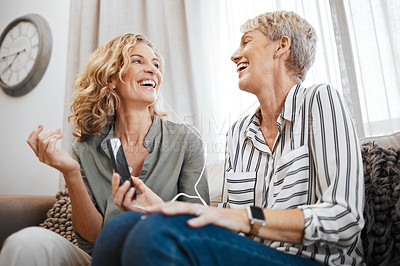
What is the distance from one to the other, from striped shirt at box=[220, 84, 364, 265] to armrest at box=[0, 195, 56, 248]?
96 centimetres

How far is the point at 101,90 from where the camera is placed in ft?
4.27

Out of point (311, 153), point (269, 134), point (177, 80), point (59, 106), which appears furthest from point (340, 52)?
point (59, 106)

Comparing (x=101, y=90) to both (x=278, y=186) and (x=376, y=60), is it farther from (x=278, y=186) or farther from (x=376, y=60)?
(x=376, y=60)

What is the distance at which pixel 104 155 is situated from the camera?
122 centimetres

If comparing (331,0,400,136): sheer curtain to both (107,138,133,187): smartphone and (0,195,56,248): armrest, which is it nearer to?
(107,138,133,187): smartphone

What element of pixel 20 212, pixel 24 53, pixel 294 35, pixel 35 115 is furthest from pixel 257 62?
pixel 24 53

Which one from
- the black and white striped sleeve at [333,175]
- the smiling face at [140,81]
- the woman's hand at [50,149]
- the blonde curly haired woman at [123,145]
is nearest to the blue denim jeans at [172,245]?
the black and white striped sleeve at [333,175]

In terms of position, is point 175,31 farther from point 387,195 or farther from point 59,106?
point 387,195

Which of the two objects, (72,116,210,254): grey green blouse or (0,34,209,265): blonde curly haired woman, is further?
(72,116,210,254): grey green blouse

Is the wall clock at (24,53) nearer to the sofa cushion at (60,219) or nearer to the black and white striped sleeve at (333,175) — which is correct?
the sofa cushion at (60,219)

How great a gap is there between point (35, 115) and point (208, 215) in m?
2.30

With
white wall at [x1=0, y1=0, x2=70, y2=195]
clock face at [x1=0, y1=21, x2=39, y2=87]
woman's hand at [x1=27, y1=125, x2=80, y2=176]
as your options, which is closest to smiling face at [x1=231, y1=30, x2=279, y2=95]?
woman's hand at [x1=27, y1=125, x2=80, y2=176]

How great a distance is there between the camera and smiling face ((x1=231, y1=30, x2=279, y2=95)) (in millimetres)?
1012

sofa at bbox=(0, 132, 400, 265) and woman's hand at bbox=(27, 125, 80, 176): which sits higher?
woman's hand at bbox=(27, 125, 80, 176)
